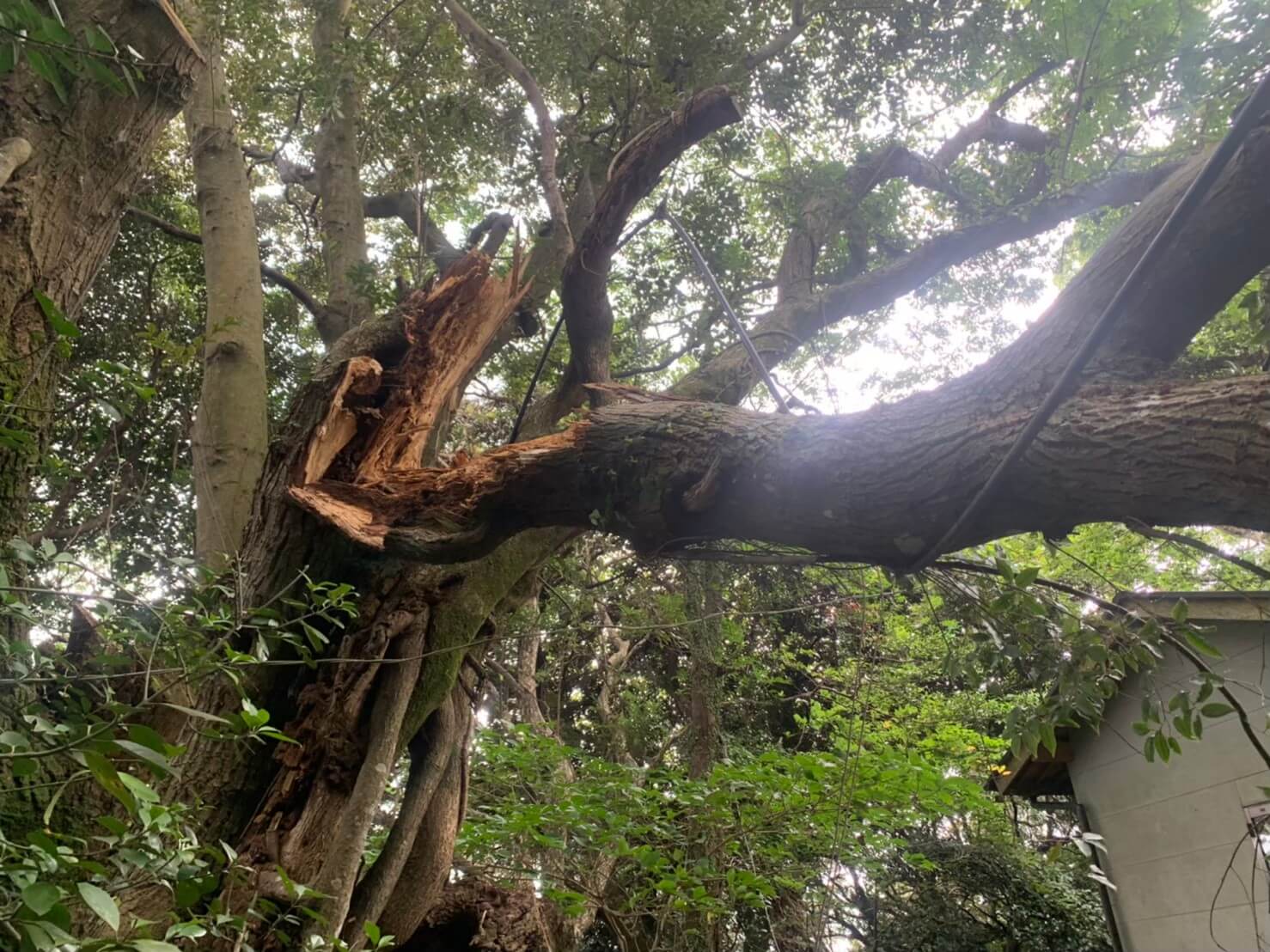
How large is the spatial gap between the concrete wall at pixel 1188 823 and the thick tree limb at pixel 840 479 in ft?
10.3

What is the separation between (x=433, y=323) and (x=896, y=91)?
164 inches

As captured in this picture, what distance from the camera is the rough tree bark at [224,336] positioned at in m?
3.03

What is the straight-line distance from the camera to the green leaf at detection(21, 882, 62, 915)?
0.81m

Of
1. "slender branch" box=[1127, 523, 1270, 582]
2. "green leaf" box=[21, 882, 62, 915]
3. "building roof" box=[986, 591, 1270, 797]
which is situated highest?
"building roof" box=[986, 591, 1270, 797]

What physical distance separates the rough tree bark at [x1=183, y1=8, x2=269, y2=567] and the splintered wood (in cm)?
41

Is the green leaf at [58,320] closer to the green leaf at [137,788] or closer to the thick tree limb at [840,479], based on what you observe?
the green leaf at [137,788]

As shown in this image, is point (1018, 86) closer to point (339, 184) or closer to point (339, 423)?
point (339, 184)

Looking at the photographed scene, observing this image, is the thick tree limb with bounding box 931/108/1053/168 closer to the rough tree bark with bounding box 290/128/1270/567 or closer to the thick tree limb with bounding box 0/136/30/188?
the rough tree bark with bounding box 290/128/1270/567

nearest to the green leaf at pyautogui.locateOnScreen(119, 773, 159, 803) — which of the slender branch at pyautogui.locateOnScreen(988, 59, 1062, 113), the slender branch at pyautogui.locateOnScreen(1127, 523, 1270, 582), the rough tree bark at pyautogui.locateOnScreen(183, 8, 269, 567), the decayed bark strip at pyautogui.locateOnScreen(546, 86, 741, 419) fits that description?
the slender branch at pyautogui.locateOnScreen(1127, 523, 1270, 582)

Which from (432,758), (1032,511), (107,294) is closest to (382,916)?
(432,758)

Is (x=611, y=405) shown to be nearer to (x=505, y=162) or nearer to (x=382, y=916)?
(x=382, y=916)

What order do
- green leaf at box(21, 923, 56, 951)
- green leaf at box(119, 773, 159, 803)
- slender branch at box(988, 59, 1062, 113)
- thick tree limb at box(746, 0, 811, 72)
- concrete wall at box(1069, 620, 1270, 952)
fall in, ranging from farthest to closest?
slender branch at box(988, 59, 1062, 113), thick tree limb at box(746, 0, 811, 72), concrete wall at box(1069, 620, 1270, 952), green leaf at box(119, 773, 159, 803), green leaf at box(21, 923, 56, 951)

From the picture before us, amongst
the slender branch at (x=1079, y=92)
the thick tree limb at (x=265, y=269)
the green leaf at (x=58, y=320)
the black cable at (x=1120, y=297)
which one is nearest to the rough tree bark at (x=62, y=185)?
the green leaf at (x=58, y=320)

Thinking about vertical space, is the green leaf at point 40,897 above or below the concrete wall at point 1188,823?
below
